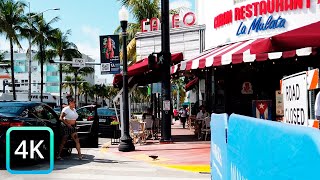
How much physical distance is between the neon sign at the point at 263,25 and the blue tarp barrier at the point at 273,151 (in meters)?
12.1

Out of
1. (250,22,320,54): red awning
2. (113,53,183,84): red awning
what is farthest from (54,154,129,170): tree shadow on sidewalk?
(113,53,183,84): red awning

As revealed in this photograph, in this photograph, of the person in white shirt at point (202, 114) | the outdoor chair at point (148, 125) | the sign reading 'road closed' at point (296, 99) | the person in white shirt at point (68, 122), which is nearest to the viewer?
the sign reading 'road closed' at point (296, 99)

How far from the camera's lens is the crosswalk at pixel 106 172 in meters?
8.34

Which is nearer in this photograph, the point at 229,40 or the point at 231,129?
the point at 231,129

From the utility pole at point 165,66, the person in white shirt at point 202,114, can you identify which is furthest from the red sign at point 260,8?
the person in white shirt at point 202,114

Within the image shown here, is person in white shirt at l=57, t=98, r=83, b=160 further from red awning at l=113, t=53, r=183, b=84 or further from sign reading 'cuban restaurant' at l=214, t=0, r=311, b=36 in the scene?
sign reading 'cuban restaurant' at l=214, t=0, r=311, b=36

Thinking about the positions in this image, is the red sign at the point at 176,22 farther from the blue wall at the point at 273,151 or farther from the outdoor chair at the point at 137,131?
the blue wall at the point at 273,151

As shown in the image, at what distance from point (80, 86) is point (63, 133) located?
9181cm

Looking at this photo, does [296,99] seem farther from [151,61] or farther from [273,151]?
[151,61]

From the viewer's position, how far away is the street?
27.5 ft

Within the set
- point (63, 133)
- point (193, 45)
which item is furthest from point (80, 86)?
point (63, 133)

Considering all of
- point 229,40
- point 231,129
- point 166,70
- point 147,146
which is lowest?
point 147,146

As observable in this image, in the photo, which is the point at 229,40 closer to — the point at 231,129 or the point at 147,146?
the point at 147,146

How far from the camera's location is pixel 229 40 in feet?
56.2
